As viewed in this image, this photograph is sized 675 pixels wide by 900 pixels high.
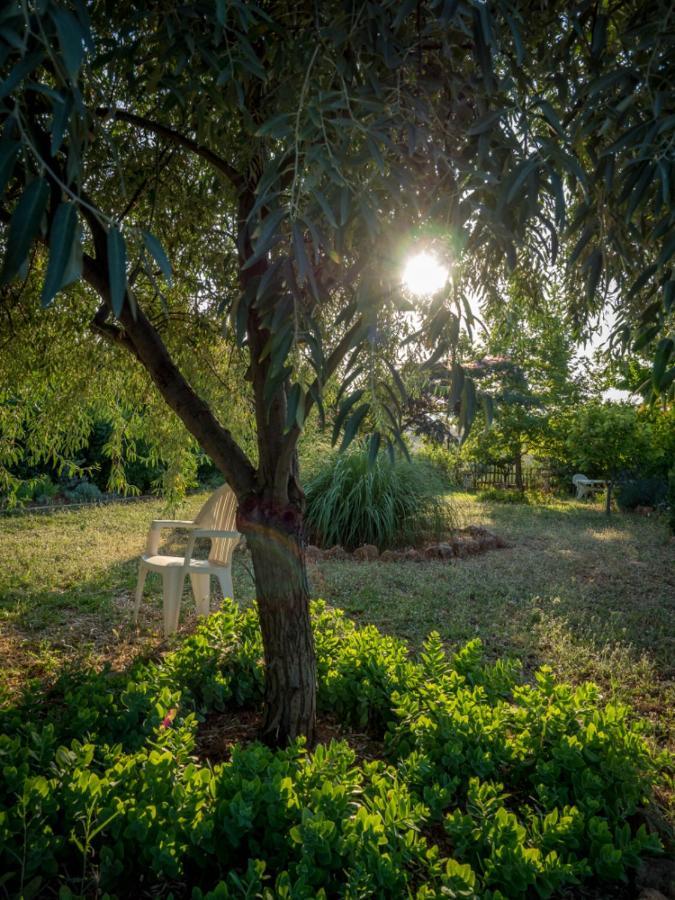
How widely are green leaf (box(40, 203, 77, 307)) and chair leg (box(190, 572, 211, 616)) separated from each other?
3739 millimetres

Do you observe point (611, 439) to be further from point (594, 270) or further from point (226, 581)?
point (594, 270)

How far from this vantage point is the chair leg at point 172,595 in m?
3.95

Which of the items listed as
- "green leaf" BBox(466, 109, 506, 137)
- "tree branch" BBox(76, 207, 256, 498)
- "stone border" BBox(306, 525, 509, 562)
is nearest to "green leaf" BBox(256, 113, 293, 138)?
"green leaf" BBox(466, 109, 506, 137)

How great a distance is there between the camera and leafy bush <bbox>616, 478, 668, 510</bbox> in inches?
451

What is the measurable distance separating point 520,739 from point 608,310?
2093mm

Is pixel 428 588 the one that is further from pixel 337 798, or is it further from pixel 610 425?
pixel 610 425

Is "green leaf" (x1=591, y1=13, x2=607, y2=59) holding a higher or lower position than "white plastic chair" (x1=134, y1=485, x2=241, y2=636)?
higher

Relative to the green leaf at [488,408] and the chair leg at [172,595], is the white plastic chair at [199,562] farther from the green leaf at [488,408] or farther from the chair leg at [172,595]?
the green leaf at [488,408]

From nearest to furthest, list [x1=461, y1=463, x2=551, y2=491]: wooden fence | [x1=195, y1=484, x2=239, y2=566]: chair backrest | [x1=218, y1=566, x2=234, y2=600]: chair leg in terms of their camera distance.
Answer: [x1=218, y1=566, x2=234, y2=600]: chair leg < [x1=195, y1=484, x2=239, y2=566]: chair backrest < [x1=461, y1=463, x2=551, y2=491]: wooden fence

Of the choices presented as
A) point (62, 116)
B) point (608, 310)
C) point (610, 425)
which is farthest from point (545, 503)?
point (62, 116)

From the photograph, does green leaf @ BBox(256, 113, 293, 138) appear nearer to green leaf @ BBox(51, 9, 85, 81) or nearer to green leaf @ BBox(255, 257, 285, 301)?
green leaf @ BBox(255, 257, 285, 301)

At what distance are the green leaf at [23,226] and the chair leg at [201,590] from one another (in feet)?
12.3

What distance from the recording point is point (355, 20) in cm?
152

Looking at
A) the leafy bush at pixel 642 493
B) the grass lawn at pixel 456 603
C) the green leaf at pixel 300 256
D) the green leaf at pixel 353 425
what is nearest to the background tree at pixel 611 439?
the leafy bush at pixel 642 493
